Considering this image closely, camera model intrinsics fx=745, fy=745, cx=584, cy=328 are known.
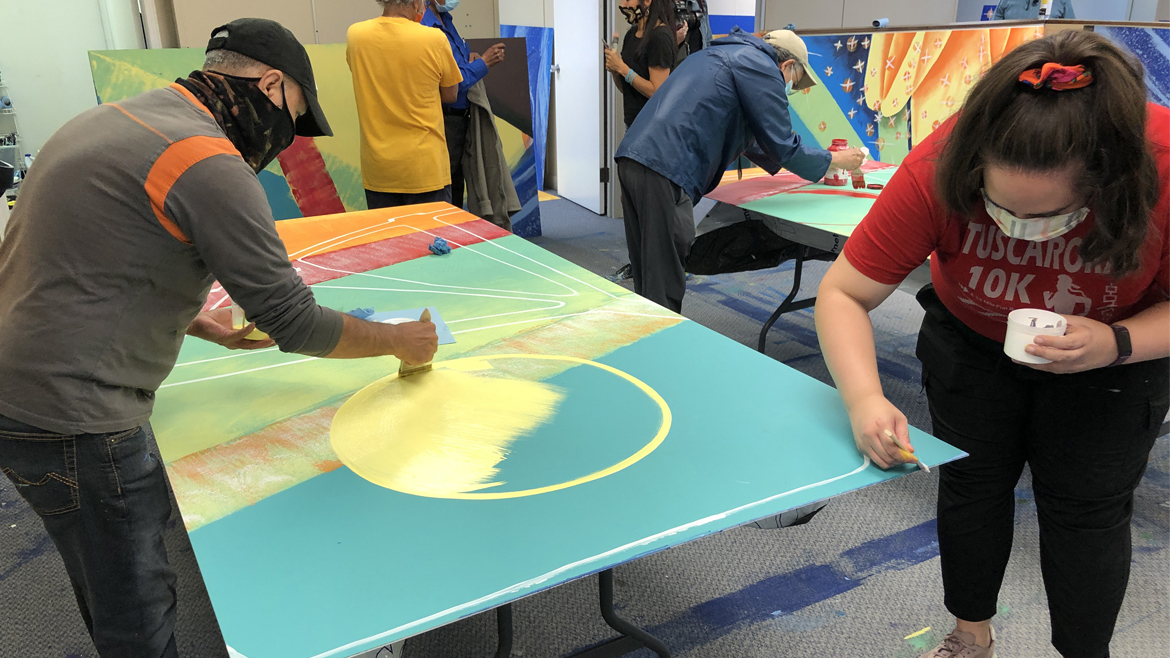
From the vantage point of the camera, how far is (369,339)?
1.29 metres

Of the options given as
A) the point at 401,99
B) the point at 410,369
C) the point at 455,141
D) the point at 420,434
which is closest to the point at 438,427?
the point at 420,434

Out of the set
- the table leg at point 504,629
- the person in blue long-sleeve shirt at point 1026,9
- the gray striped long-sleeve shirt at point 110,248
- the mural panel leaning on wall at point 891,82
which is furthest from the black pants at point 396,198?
the person in blue long-sleeve shirt at point 1026,9

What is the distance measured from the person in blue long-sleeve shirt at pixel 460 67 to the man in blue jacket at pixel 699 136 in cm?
137

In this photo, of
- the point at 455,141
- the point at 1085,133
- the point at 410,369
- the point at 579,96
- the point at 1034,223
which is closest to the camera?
the point at 1085,133

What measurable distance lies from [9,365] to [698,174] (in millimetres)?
1950

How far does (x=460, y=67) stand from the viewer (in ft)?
11.7

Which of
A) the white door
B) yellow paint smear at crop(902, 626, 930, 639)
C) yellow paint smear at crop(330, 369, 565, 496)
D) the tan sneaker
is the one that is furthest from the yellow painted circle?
the white door

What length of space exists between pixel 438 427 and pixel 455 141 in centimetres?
291

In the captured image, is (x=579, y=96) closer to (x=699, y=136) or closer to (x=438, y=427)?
(x=699, y=136)

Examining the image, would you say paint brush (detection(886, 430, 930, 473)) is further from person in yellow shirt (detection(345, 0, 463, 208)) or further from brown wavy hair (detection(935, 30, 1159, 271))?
person in yellow shirt (detection(345, 0, 463, 208))

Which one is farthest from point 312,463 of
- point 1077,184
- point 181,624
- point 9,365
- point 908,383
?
point 908,383

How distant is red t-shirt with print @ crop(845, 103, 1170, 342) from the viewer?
1.07 m

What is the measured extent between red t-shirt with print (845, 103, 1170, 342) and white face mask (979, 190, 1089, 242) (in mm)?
34

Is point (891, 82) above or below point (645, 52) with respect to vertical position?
below
